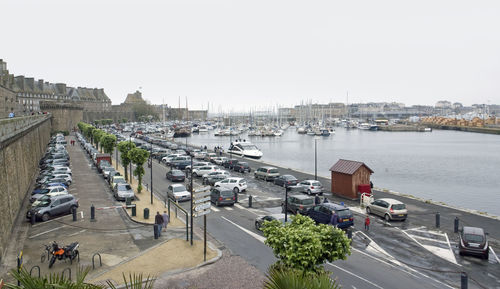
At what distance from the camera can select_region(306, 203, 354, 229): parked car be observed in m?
22.9

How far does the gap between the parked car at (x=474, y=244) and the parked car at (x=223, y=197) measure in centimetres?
1577

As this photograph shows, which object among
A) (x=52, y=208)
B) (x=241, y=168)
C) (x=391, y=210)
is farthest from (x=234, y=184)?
(x=52, y=208)

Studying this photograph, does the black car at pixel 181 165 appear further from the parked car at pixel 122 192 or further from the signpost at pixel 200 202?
the signpost at pixel 200 202

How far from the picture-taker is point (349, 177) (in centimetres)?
3225

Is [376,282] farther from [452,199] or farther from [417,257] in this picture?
[452,199]

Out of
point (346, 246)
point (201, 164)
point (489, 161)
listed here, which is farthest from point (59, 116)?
point (346, 246)

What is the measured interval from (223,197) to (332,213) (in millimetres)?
9210

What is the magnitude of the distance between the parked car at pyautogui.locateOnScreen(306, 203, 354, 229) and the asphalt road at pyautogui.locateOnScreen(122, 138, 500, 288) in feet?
3.06

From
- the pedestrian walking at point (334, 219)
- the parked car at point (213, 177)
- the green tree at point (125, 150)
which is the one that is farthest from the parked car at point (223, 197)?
the green tree at point (125, 150)

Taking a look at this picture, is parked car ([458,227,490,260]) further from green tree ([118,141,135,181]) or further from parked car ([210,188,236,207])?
green tree ([118,141,135,181])

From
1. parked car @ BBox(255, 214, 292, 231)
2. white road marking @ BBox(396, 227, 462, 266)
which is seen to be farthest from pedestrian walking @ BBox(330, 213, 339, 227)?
white road marking @ BBox(396, 227, 462, 266)

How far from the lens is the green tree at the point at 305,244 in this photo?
10.8 meters

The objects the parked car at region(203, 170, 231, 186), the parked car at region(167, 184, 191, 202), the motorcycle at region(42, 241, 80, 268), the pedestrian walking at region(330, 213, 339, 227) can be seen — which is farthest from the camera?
the parked car at region(203, 170, 231, 186)

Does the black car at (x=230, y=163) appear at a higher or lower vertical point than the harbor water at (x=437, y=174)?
higher
